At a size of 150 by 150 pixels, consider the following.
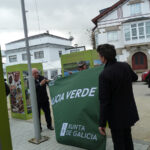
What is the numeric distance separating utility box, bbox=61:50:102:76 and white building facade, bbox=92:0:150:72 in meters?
19.8

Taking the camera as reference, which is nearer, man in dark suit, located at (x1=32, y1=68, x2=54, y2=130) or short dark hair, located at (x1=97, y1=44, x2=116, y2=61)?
short dark hair, located at (x1=97, y1=44, x2=116, y2=61)

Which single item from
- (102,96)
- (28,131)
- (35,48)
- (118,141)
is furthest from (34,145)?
(35,48)

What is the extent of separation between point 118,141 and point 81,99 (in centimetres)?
113

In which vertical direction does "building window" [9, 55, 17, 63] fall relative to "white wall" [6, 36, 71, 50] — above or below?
below

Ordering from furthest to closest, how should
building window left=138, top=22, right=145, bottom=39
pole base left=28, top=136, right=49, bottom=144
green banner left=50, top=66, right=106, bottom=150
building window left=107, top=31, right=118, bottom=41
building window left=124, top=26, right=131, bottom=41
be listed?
building window left=107, top=31, right=118, bottom=41
building window left=124, top=26, right=131, bottom=41
building window left=138, top=22, right=145, bottom=39
pole base left=28, top=136, right=49, bottom=144
green banner left=50, top=66, right=106, bottom=150

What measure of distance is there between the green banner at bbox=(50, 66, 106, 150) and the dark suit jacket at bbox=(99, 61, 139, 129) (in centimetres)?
79

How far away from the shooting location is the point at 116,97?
8.05ft

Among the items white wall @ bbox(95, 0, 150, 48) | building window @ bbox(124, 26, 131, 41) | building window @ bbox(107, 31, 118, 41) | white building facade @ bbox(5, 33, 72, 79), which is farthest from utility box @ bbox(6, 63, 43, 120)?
white building facade @ bbox(5, 33, 72, 79)

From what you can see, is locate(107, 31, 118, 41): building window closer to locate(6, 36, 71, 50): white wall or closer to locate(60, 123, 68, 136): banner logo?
locate(6, 36, 71, 50): white wall

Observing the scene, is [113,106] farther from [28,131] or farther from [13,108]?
[13,108]

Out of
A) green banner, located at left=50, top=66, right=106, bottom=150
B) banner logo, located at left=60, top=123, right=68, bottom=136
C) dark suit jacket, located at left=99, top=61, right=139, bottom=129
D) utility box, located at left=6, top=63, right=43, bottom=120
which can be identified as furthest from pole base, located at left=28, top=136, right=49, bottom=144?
dark suit jacket, located at left=99, top=61, right=139, bottom=129

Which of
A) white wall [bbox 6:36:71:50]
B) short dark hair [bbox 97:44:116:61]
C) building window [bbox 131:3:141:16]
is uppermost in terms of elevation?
building window [bbox 131:3:141:16]

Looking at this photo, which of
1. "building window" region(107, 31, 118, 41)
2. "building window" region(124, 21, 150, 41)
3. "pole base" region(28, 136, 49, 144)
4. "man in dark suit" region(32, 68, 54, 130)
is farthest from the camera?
"building window" region(107, 31, 118, 41)

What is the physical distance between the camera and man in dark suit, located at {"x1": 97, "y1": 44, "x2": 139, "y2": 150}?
238 cm
